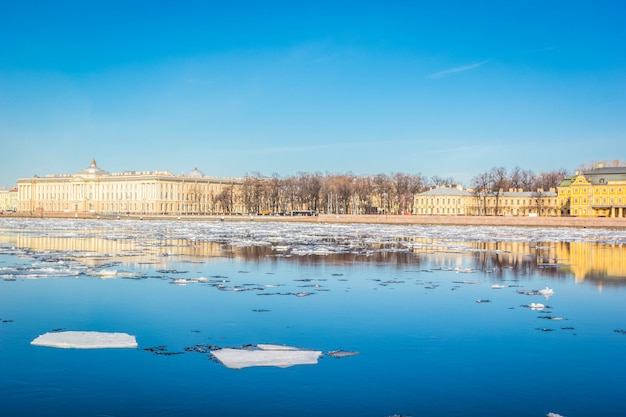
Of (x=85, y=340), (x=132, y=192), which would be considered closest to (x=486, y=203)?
(x=132, y=192)

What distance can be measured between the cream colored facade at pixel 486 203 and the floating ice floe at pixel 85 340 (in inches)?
4355

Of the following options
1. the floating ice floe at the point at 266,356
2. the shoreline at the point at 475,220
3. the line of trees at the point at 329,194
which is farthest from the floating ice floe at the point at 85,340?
the line of trees at the point at 329,194

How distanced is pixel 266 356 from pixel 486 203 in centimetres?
11655

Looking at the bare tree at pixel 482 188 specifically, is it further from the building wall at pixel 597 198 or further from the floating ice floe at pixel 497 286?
the floating ice floe at pixel 497 286

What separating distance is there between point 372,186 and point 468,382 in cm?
11826

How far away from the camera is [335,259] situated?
1012 inches

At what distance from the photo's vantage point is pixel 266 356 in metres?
9.38

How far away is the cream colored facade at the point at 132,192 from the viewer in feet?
500

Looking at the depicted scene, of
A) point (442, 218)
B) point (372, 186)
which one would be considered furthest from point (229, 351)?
point (372, 186)

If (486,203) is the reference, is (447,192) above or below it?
above

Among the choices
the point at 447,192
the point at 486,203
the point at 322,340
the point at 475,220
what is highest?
the point at 447,192

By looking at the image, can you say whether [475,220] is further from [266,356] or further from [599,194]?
[266,356]

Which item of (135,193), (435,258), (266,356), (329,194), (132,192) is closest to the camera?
(266,356)

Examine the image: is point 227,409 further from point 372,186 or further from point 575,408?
point 372,186
